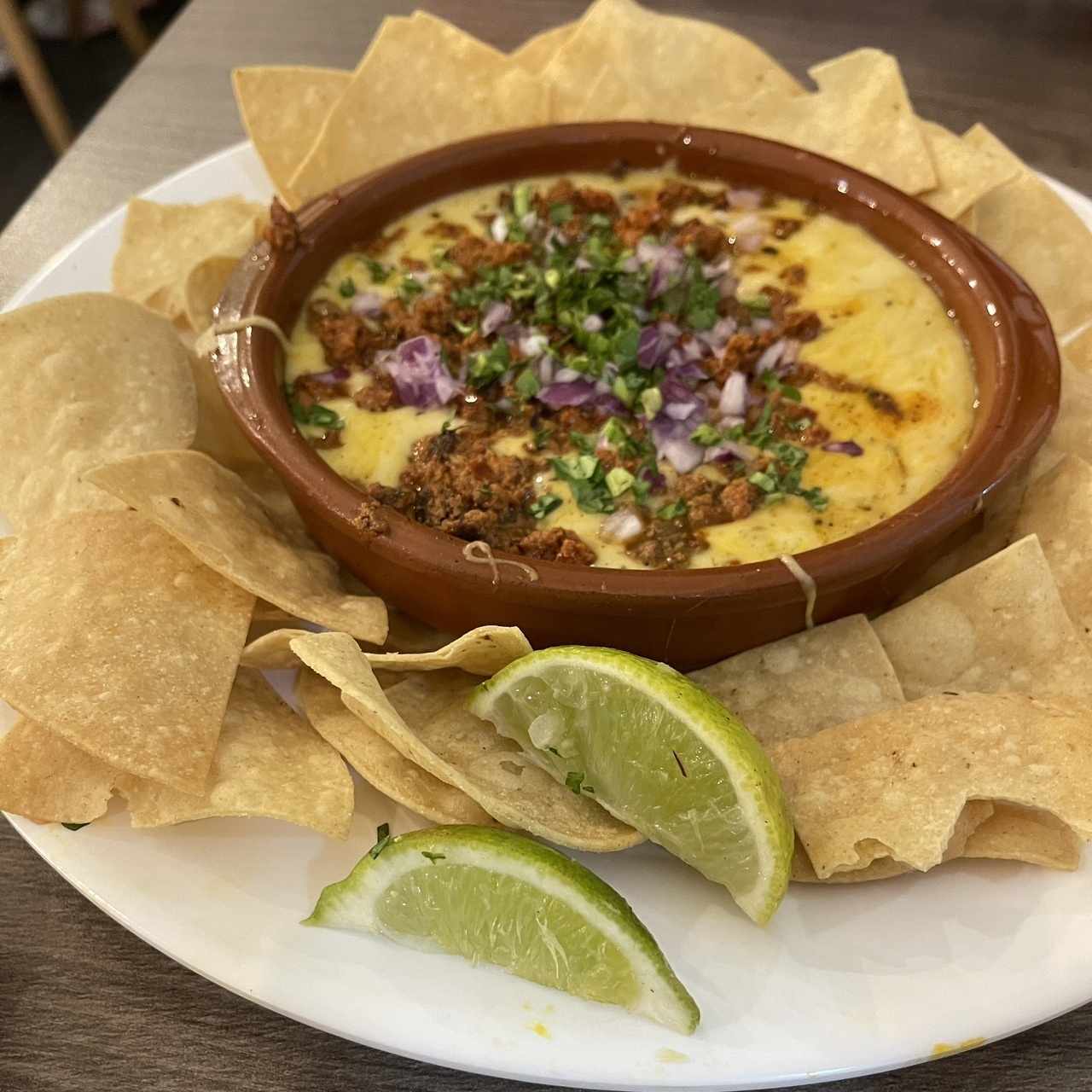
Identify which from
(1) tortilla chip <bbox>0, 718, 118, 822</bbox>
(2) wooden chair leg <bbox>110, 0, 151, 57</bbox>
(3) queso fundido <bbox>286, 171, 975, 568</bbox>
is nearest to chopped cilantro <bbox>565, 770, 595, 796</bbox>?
(3) queso fundido <bbox>286, 171, 975, 568</bbox>

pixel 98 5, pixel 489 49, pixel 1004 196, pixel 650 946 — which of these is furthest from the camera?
pixel 98 5

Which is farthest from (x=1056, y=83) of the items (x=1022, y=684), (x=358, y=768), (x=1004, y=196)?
(x=358, y=768)

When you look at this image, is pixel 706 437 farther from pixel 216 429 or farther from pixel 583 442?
pixel 216 429

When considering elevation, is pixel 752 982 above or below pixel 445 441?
below

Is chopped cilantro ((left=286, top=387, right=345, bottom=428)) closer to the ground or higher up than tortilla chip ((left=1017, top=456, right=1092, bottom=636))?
higher up

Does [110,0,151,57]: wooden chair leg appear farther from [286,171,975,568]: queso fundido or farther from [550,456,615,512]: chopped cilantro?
[550,456,615,512]: chopped cilantro

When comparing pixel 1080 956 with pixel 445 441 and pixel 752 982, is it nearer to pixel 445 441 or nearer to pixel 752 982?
pixel 752 982
